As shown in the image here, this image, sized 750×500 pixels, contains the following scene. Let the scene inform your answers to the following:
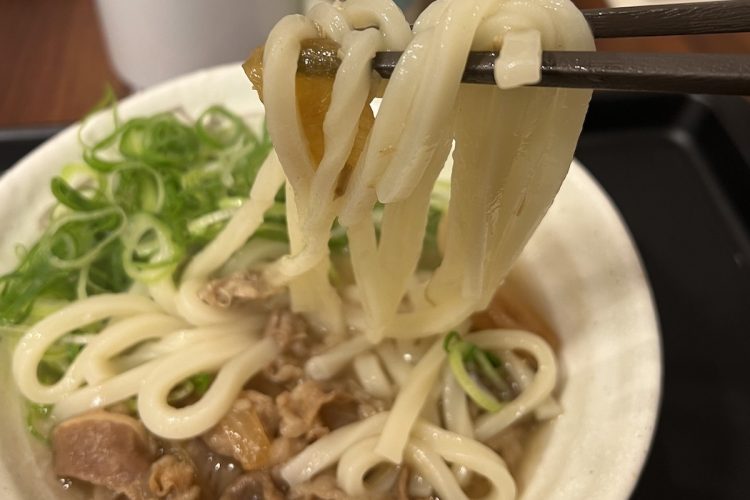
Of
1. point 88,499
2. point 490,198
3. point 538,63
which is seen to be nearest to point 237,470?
point 88,499

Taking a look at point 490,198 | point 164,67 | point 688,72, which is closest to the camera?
point 688,72

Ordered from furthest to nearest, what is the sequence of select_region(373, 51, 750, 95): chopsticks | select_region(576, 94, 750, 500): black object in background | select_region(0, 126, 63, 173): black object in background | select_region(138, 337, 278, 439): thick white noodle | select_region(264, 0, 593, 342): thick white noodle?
select_region(0, 126, 63, 173): black object in background, select_region(576, 94, 750, 500): black object in background, select_region(138, 337, 278, 439): thick white noodle, select_region(264, 0, 593, 342): thick white noodle, select_region(373, 51, 750, 95): chopsticks

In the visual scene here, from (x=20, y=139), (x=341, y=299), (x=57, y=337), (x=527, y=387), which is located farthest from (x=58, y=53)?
(x=527, y=387)

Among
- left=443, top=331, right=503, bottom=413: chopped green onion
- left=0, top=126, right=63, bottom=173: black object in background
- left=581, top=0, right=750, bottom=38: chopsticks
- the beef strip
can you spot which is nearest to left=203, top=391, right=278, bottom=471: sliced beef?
the beef strip

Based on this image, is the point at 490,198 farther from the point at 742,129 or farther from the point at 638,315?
the point at 742,129

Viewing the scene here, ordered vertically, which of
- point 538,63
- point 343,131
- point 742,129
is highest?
point 538,63

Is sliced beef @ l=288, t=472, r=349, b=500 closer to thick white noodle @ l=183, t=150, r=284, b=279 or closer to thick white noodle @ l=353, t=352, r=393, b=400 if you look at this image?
thick white noodle @ l=353, t=352, r=393, b=400
